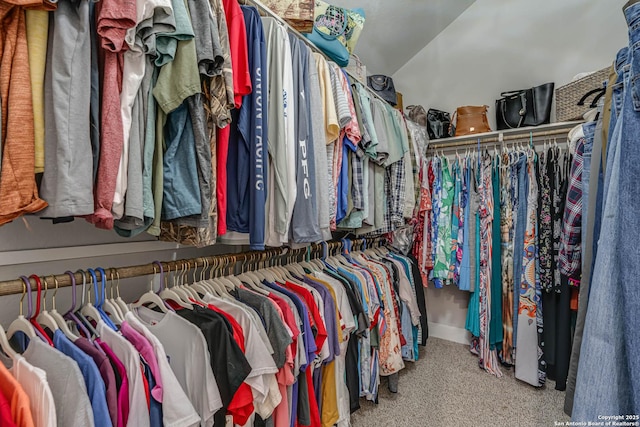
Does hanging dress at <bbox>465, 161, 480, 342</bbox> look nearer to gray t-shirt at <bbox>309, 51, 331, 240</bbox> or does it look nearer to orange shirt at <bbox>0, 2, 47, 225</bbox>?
gray t-shirt at <bbox>309, 51, 331, 240</bbox>

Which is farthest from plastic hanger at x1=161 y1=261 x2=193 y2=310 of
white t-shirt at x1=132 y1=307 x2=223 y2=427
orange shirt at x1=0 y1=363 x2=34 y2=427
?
orange shirt at x1=0 y1=363 x2=34 y2=427

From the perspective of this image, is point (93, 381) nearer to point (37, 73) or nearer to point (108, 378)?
point (108, 378)

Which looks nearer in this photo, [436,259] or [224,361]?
[224,361]

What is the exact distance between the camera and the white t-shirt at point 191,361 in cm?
83

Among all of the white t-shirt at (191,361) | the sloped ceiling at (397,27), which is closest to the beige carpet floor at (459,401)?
the white t-shirt at (191,361)

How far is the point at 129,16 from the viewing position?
66 centimetres

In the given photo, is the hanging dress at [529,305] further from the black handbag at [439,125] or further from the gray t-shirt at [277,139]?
the gray t-shirt at [277,139]

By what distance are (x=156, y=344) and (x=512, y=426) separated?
1.87m

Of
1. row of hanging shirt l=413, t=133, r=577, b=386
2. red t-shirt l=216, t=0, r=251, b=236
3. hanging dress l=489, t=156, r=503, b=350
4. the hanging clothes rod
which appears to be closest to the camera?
red t-shirt l=216, t=0, r=251, b=236

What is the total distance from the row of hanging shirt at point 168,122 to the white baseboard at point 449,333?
2156 millimetres

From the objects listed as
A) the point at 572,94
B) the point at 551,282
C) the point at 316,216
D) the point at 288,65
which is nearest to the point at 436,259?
the point at 551,282

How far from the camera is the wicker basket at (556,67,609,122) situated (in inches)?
74.0

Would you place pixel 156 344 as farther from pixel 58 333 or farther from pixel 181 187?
pixel 181 187

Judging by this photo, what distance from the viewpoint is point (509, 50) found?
2.59 metres
